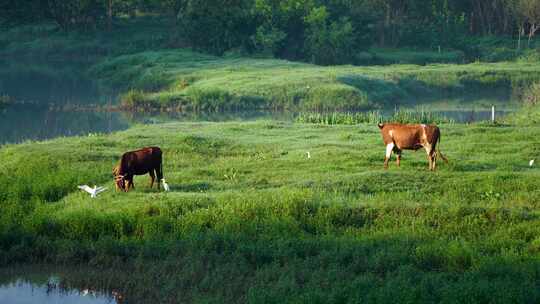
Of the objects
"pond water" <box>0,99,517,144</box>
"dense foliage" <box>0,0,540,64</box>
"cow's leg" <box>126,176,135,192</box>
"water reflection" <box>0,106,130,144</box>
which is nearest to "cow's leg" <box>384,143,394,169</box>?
"cow's leg" <box>126,176,135,192</box>

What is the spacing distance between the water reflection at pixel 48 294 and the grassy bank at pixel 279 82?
29721 mm

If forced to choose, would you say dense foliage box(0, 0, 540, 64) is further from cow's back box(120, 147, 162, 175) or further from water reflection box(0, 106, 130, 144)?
cow's back box(120, 147, 162, 175)

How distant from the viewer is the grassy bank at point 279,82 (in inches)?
1788

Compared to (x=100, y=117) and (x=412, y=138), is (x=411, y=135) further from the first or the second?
(x=100, y=117)

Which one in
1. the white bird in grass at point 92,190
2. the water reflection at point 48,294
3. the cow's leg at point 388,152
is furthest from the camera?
the cow's leg at point 388,152

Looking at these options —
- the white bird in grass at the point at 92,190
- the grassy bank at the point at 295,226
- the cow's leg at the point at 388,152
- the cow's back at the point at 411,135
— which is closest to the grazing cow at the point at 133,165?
the grassy bank at the point at 295,226

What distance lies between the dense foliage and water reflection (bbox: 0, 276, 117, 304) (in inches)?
1977

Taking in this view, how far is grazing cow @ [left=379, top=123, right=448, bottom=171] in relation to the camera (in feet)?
67.6

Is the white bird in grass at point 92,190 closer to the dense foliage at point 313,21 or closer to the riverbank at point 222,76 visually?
the riverbank at point 222,76

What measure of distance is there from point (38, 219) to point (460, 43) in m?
66.7

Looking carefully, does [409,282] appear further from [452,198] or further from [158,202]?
[158,202]

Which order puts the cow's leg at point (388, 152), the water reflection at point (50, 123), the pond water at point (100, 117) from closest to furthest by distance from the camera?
the cow's leg at point (388, 152)
the water reflection at point (50, 123)
the pond water at point (100, 117)

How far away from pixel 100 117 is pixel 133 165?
892 inches

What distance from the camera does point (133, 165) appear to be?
750 inches
